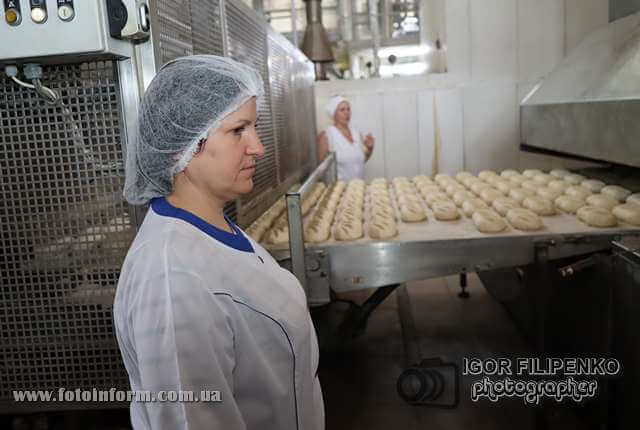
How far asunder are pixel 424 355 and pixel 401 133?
2.86 metres

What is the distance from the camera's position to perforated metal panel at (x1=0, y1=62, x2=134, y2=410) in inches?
52.6

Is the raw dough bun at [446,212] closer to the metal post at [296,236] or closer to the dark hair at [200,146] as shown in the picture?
the metal post at [296,236]

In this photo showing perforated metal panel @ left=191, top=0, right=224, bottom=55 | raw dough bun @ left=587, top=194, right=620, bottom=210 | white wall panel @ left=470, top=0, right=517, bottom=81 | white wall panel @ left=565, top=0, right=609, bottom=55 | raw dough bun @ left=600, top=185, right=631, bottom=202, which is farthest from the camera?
white wall panel @ left=470, top=0, right=517, bottom=81

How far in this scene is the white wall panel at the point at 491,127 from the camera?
16.9 ft

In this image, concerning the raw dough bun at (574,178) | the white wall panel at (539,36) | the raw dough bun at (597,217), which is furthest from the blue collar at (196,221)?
the white wall panel at (539,36)

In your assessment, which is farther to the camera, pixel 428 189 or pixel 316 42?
pixel 316 42

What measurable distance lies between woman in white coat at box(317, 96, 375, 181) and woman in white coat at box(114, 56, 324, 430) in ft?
10.6

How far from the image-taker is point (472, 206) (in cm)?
248

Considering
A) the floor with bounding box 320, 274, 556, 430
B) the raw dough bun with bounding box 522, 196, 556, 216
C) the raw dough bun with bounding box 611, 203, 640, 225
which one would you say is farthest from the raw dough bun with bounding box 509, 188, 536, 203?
the floor with bounding box 320, 274, 556, 430

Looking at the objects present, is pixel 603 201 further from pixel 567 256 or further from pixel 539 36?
pixel 539 36

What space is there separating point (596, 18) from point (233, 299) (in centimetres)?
529

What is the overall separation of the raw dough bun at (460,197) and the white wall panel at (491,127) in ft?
7.99

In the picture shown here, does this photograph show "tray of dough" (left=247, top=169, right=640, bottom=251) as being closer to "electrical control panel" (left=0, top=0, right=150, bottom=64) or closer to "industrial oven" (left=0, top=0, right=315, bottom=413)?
"industrial oven" (left=0, top=0, right=315, bottom=413)

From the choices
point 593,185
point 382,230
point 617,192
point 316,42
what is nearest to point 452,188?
point 593,185
